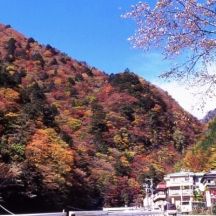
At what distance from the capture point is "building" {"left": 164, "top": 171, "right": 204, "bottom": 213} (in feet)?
253

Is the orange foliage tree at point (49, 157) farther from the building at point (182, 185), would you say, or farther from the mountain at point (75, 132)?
the building at point (182, 185)

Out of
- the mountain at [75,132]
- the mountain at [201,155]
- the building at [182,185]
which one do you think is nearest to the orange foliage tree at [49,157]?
the mountain at [75,132]

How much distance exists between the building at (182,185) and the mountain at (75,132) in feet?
12.0

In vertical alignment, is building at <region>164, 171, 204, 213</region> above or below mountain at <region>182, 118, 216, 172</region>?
below

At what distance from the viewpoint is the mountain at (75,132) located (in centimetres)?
4819

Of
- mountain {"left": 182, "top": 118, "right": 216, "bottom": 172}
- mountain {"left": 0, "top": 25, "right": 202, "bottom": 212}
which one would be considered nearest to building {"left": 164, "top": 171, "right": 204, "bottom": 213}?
mountain {"left": 0, "top": 25, "right": 202, "bottom": 212}

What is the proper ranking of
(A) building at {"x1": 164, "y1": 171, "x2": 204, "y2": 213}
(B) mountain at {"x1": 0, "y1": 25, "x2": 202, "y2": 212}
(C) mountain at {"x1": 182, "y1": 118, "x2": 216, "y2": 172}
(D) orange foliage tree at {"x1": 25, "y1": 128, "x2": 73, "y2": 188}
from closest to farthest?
(B) mountain at {"x1": 0, "y1": 25, "x2": 202, "y2": 212}, (D) orange foliage tree at {"x1": 25, "y1": 128, "x2": 73, "y2": 188}, (A) building at {"x1": 164, "y1": 171, "x2": 204, "y2": 213}, (C) mountain at {"x1": 182, "y1": 118, "x2": 216, "y2": 172}

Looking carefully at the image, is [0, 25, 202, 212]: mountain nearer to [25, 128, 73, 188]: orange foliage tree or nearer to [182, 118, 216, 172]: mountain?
[25, 128, 73, 188]: orange foliage tree

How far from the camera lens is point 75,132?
8481 centimetres

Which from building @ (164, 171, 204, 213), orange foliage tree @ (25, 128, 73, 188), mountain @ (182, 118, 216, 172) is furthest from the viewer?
mountain @ (182, 118, 216, 172)

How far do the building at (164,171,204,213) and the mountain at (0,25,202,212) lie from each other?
12.0 feet

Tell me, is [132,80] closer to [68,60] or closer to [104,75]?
[104,75]

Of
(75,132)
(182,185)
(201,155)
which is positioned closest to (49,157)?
(182,185)

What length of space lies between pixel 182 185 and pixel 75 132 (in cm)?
2051
